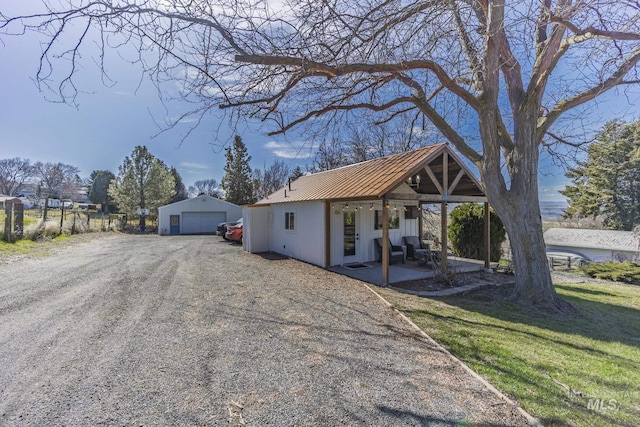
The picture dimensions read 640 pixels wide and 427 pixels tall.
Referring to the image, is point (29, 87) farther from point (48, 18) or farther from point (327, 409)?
point (327, 409)

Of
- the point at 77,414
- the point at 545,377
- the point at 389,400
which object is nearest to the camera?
the point at 77,414

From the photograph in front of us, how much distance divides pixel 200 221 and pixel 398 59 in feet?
80.7

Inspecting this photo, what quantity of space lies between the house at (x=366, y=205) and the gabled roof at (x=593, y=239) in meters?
22.4

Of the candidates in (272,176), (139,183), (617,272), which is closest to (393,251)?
(617,272)


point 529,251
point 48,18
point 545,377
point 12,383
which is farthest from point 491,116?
point 12,383

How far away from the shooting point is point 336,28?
14.0 feet

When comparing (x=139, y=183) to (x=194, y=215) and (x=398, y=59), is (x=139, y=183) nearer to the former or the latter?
(x=194, y=215)

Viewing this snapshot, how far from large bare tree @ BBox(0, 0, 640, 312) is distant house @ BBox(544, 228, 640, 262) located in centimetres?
2354

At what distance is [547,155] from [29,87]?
1137 cm

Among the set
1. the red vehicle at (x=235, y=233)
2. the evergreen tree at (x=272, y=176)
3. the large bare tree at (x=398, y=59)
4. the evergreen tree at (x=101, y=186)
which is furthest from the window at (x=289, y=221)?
the evergreen tree at (x=101, y=186)

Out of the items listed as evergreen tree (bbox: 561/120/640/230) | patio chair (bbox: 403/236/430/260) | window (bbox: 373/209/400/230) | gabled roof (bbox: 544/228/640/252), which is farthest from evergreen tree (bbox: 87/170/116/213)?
evergreen tree (bbox: 561/120/640/230)

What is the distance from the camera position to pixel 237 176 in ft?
103

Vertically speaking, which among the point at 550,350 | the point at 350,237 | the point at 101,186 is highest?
the point at 101,186

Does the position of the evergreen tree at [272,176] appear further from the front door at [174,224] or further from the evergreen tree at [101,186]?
the evergreen tree at [101,186]
